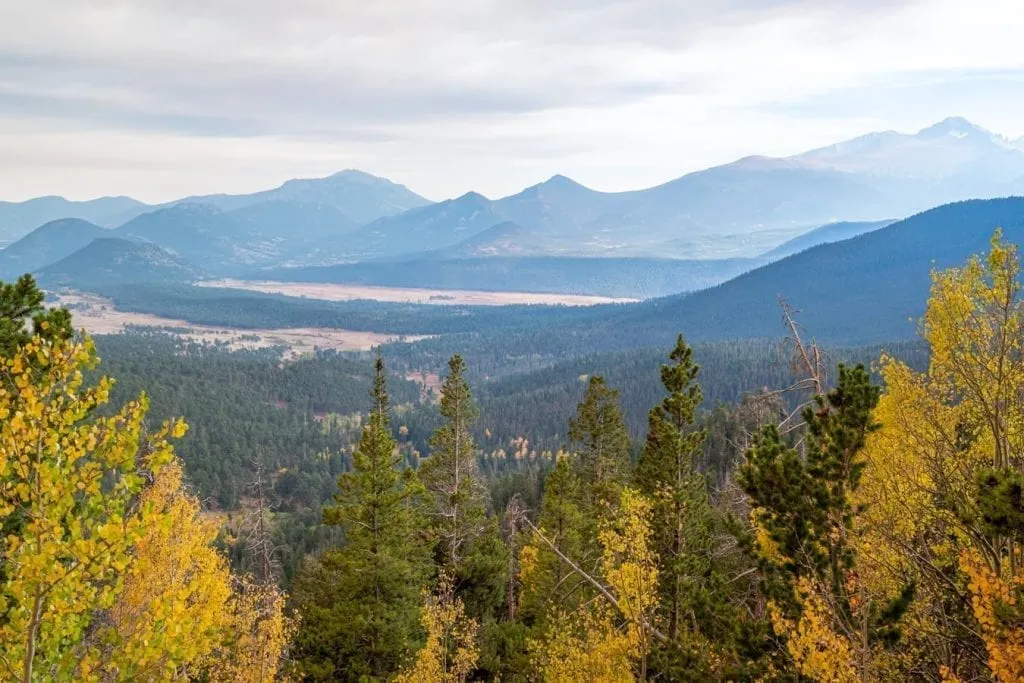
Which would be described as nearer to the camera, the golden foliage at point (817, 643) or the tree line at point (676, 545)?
the tree line at point (676, 545)

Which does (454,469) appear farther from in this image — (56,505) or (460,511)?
(56,505)

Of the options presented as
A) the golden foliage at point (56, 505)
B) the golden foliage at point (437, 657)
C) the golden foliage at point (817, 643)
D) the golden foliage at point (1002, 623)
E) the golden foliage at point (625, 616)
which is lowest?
the golden foliage at point (437, 657)

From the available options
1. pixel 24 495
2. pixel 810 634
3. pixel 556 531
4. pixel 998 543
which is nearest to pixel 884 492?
pixel 998 543

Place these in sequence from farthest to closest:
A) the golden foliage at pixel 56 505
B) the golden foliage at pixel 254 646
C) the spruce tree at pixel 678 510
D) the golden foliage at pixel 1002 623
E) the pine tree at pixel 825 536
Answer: the golden foliage at pixel 254 646, the spruce tree at pixel 678 510, the pine tree at pixel 825 536, the golden foliage at pixel 1002 623, the golden foliage at pixel 56 505

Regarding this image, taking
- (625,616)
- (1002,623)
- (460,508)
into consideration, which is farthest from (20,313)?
(1002,623)

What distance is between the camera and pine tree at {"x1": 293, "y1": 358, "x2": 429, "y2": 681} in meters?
31.0

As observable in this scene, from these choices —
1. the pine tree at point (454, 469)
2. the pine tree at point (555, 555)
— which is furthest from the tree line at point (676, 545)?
the pine tree at point (454, 469)

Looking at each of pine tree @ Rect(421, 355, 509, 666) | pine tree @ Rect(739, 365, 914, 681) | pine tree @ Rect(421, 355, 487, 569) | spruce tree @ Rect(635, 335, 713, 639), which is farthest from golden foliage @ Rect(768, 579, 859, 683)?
pine tree @ Rect(421, 355, 487, 569)

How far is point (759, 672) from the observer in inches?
672

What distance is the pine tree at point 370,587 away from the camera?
31.0 metres

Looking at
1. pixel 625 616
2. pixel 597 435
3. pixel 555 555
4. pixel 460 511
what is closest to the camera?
pixel 625 616

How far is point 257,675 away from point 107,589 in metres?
18.5

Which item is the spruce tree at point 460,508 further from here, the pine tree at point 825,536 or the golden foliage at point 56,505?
the golden foliage at point 56,505

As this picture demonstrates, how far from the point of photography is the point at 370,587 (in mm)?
31406
